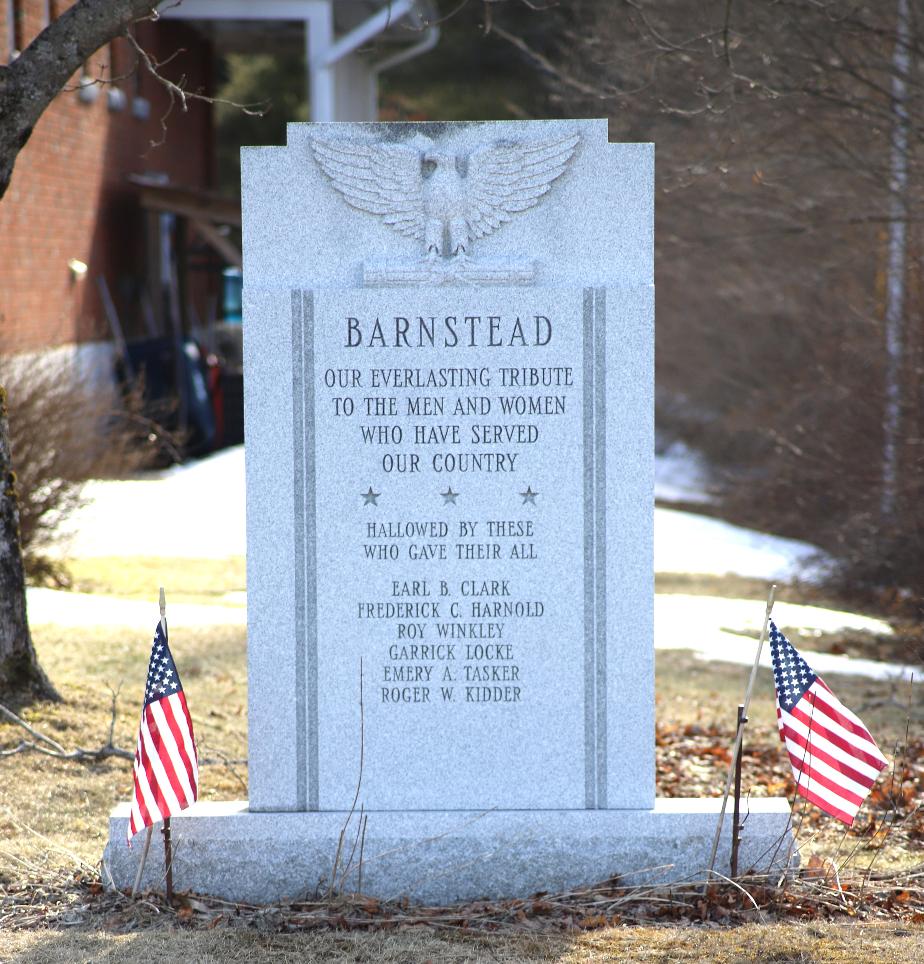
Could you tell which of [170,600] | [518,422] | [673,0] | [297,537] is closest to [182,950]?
[297,537]

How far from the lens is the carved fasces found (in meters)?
4.97

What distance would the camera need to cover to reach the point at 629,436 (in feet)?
16.4

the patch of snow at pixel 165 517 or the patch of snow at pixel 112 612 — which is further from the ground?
the patch of snow at pixel 165 517

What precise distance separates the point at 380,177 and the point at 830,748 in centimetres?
246

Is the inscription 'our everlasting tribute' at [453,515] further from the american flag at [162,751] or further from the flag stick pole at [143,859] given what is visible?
the american flag at [162,751]

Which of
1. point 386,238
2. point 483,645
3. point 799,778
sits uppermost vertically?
point 386,238

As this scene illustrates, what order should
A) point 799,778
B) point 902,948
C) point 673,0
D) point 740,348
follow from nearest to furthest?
1. point 902,948
2. point 799,778
3. point 673,0
4. point 740,348

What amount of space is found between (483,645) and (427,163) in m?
1.69

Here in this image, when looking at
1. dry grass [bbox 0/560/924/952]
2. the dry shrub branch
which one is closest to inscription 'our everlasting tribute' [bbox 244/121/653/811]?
dry grass [bbox 0/560/924/952]

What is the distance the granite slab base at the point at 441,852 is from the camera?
492 centimetres

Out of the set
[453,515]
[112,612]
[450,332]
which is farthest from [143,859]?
[112,612]

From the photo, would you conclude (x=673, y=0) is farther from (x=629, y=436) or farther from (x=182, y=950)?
(x=182, y=950)

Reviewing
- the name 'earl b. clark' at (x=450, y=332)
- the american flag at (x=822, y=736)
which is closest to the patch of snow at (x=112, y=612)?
the name 'earl b. clark' at (x=450, y=332)

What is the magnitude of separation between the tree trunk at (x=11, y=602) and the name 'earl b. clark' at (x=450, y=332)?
245 centimetres
